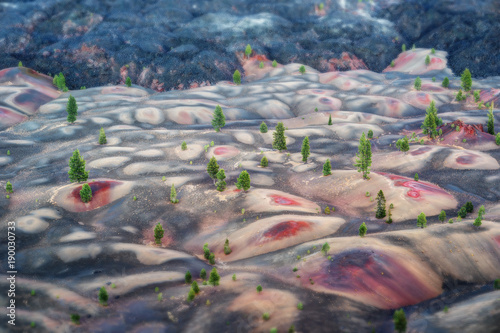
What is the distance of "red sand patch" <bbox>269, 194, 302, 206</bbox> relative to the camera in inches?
1930

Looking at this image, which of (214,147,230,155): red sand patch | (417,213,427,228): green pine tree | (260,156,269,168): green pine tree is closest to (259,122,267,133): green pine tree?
(214,147,230,155): red sand patch

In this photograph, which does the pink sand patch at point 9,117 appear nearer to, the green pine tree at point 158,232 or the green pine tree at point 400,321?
the green pine tree at point 158,232

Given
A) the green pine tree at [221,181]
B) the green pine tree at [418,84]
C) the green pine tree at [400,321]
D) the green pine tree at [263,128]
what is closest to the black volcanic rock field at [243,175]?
the green pine tree at [400,321]

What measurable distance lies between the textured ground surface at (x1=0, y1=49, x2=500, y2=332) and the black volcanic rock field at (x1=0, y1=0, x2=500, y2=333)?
254mm

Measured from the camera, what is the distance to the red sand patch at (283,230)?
4069 centimetres

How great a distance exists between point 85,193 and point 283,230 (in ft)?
86.7

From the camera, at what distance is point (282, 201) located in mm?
49531

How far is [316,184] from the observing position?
185ft

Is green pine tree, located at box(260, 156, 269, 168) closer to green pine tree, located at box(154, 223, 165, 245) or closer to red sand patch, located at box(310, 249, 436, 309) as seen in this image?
green pine tree, located at box(154, 223, 165, 245)

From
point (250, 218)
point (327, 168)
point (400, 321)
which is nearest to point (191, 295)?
point (400, 321)

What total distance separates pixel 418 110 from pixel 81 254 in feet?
267

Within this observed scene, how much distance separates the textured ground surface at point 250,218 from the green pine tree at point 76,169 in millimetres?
1978

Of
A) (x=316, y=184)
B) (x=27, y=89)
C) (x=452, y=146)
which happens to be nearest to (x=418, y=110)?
(x=452, y=146)

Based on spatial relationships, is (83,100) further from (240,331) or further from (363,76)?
(240,331)
